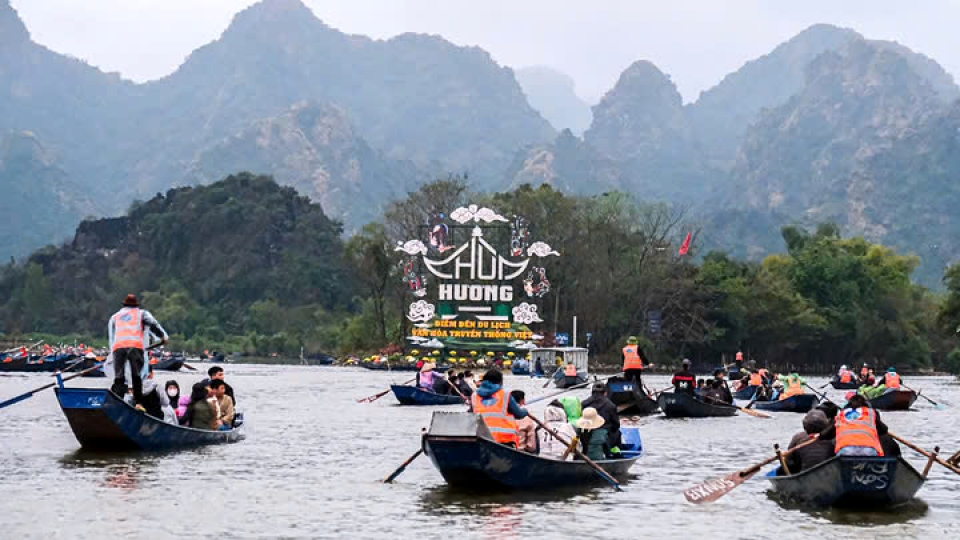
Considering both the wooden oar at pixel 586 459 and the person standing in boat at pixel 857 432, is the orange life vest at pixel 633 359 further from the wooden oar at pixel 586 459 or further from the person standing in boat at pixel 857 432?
the person standing in boat at pixel 857 432

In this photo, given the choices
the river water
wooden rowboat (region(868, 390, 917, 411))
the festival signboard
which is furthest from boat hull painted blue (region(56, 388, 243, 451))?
the festival signboard

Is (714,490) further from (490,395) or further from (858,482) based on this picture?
(490,395)

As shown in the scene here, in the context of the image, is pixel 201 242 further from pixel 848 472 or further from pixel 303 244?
pixel 848 472

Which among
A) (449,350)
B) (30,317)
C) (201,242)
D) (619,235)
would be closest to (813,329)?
(619,235)

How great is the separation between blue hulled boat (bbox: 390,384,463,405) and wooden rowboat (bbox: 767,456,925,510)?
27.2m

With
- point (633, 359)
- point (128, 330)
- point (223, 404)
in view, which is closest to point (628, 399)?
point (633, 359)

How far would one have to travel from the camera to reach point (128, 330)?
24219 millimetres

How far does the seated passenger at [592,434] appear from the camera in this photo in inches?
821

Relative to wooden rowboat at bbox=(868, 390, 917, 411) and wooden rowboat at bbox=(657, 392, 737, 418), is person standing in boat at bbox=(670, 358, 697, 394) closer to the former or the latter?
wooden rowboat at bbox=(657, 392, 737, 418)

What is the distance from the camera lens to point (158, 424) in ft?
79.6

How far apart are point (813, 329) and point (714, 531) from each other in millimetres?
92769

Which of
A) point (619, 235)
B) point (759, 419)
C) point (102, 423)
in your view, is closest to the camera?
point (102, 423)

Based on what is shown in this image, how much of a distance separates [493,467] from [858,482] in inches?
205

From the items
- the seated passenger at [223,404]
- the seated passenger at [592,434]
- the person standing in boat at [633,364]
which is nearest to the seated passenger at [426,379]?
the person standing in boat at [633,364]
